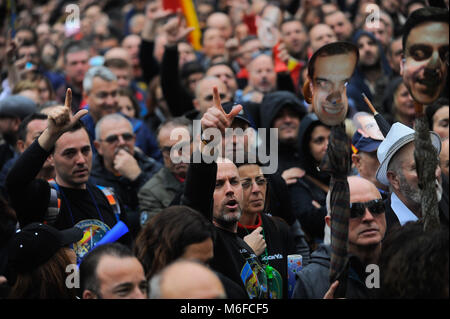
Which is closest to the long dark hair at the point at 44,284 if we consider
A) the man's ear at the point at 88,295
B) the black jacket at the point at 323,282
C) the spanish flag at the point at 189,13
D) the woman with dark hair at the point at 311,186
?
the man's ear at the point at 88,295

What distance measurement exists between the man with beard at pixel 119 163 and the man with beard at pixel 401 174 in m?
2.51

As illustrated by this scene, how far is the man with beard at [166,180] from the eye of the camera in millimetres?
6480

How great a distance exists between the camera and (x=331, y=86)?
3621 millimetres

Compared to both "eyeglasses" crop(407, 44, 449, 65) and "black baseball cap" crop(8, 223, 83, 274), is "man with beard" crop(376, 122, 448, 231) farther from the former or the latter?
"black baseball cap" crop(8, 223, 83, 274)

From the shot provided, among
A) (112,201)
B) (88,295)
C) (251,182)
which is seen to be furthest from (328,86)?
(112,201)

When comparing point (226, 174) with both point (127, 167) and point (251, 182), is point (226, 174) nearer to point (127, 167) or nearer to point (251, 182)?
point (251, 182)

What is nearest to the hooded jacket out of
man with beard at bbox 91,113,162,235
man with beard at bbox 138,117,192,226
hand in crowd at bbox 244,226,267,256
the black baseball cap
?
man with beard at bbox 138,117,192,226

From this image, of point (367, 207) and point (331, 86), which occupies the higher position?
point (331, 86)

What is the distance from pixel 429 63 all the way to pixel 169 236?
156cm

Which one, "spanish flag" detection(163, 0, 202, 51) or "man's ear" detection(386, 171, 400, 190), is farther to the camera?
"spanish flag" detection(163, 0, 202, 51)

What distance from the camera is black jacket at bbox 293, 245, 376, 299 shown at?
413cm

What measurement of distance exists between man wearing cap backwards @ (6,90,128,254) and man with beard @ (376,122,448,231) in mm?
1854
